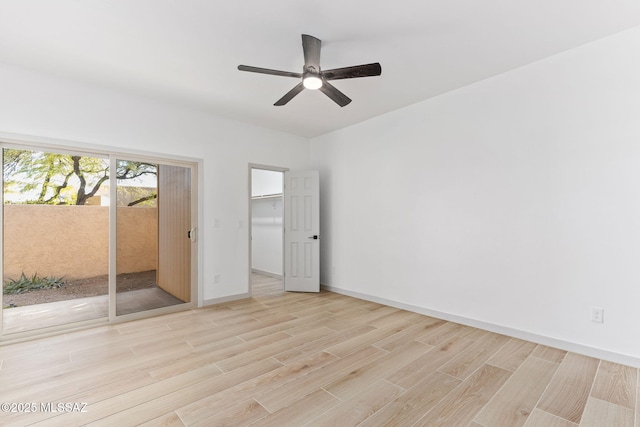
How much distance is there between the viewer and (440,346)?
2889 mm

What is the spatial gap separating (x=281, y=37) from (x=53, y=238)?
10.9 ft

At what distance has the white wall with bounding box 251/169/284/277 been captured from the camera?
6379 mm

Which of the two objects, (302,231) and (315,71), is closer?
(315,71)

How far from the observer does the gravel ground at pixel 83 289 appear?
125 inches

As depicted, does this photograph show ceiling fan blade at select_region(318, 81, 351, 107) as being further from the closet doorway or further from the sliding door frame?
the closet doorway

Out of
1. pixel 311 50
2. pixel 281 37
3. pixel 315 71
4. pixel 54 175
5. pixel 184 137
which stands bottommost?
pixel 54 175

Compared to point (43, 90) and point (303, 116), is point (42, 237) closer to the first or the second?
point (43, 90)

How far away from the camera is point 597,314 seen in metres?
2.64

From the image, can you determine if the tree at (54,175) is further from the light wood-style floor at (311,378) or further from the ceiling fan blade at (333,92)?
the ceiling fan blade at (333,92)

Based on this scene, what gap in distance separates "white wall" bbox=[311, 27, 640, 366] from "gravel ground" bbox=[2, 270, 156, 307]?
322 cm

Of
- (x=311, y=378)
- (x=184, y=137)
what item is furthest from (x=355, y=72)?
(x=184, y=137)

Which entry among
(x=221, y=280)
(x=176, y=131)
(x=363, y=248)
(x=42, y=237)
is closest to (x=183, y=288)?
(x=221, y=280)

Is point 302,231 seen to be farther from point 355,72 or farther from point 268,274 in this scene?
point 355,72

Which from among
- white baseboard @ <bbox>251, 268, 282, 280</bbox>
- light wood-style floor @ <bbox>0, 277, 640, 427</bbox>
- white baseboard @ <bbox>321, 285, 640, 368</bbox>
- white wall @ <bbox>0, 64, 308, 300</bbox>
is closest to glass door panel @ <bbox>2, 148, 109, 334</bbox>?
white wall @ <bbox>0, 64, 308, 300</bbox>
